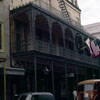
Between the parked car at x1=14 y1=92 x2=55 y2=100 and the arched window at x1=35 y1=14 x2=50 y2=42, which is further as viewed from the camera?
the arched window at x1=35 y1=14 x2=50 y2=42

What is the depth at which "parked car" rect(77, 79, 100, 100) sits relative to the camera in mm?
20719

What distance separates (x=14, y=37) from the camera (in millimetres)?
22625

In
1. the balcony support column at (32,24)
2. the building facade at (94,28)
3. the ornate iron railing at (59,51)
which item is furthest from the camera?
the building facade at (94,28)

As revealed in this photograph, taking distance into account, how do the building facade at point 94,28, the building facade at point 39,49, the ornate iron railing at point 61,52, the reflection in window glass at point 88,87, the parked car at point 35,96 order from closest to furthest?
the parked car at point 35,96 < the building facade at point 39,49 < the reflection in window glass at point 88,87 < the ornate iron railing at point 61,52 < the building facade at point 94,28

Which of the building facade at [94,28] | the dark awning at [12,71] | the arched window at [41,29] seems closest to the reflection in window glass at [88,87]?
the dark awning at [12,71]

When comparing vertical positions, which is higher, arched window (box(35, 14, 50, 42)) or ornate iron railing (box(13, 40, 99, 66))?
arched window (box(35, 14, 50, 42))

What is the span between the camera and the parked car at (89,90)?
20719 millimetres

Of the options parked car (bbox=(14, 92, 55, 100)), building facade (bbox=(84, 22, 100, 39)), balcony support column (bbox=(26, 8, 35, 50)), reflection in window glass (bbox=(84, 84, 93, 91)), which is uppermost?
building facade (bbox=(84, 22, 100, 39))

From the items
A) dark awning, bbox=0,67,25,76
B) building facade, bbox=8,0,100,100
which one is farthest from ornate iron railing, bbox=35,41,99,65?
dark awning, bbox=0,67,25,76

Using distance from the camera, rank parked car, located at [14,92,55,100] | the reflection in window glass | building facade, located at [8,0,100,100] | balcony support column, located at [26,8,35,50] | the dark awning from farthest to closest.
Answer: the reflection in window glass < building facade, located at [8,0,100,100] < balcony support column, located at [26,8,35,50] < the dark awning < parked car, located at [14,92,55,100]

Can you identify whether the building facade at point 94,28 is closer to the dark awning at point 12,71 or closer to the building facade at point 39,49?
the building facade at point 39,49

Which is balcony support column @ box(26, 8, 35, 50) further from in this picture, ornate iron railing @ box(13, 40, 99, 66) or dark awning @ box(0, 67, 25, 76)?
dark awning @ box(0, 67, 25, 76)

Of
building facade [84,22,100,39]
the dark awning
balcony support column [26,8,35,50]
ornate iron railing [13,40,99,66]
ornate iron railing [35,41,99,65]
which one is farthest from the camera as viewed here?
building facade [84,22,100,39]

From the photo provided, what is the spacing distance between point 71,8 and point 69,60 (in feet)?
37.8
